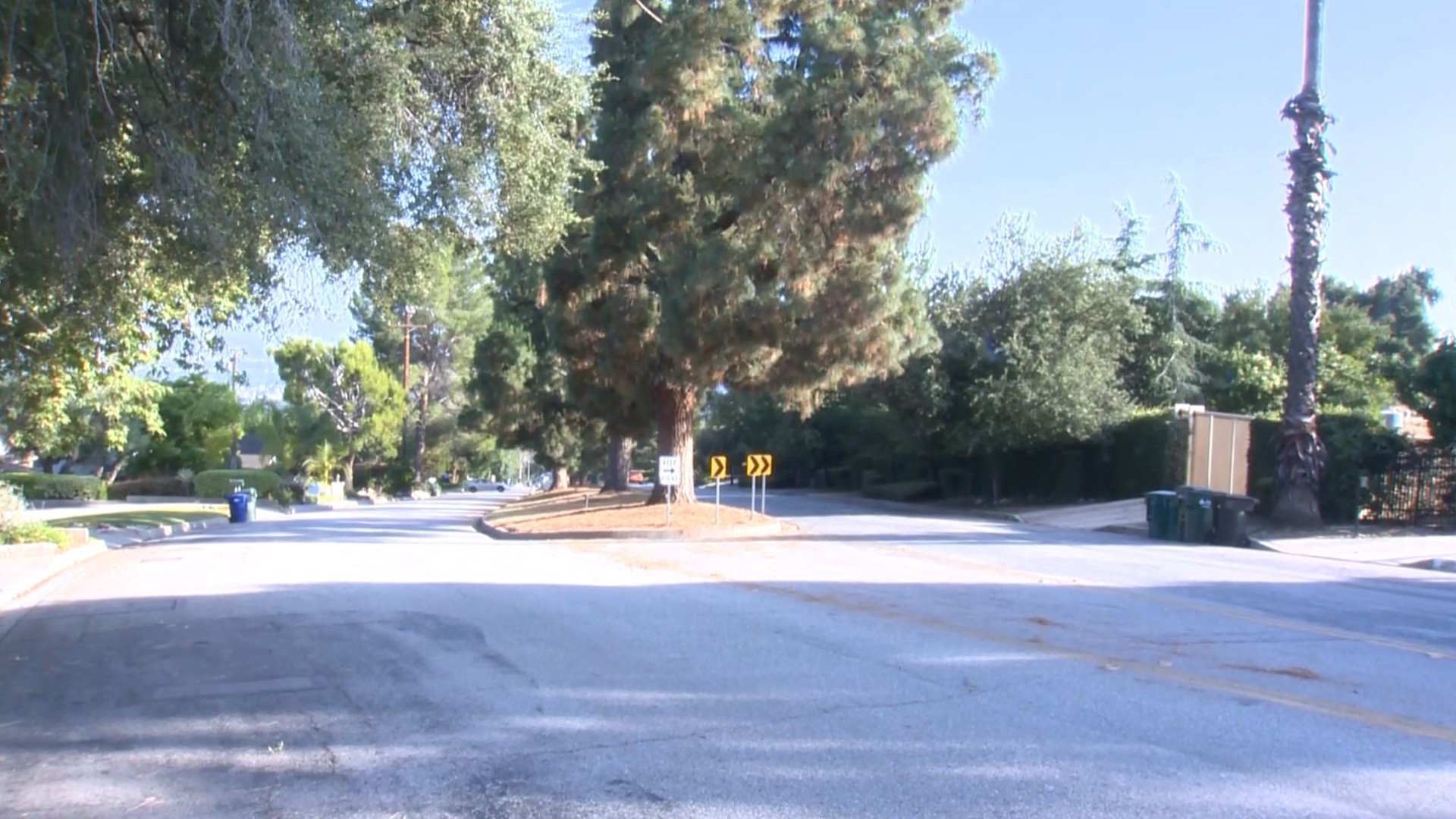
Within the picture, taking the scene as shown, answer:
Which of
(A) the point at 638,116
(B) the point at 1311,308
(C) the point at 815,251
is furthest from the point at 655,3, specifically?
(B) the point at 1311,308

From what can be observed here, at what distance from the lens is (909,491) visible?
177 feet

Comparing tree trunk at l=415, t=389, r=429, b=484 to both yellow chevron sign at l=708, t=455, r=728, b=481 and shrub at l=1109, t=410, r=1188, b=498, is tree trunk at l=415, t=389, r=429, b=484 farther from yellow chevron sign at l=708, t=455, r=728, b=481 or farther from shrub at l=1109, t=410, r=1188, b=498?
yellow chevron sign at l=708, t=455, r=728, b=481

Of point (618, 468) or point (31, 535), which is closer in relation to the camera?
point (31, 535)

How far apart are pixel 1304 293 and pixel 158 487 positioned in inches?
2066

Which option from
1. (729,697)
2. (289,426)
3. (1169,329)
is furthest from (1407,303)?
(729,697)

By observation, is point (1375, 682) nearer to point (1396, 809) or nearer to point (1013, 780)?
point (1396, 809)

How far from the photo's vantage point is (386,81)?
11.5 m

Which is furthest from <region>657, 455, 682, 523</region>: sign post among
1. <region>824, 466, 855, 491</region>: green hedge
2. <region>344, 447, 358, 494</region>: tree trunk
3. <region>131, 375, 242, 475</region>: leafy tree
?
<region>824, 466, 855, 491</region>: green hedge

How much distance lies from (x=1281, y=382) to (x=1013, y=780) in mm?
44439

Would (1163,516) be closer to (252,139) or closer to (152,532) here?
(252,139)

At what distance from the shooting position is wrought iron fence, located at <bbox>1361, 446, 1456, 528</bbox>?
1118 inches

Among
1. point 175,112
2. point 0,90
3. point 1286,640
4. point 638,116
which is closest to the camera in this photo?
point 0,90

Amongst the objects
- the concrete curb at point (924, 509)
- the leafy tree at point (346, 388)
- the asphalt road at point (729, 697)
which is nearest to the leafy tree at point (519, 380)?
the concrete curb at point (924, 509)

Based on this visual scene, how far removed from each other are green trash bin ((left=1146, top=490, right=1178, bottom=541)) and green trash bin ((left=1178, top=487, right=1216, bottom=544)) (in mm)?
437
